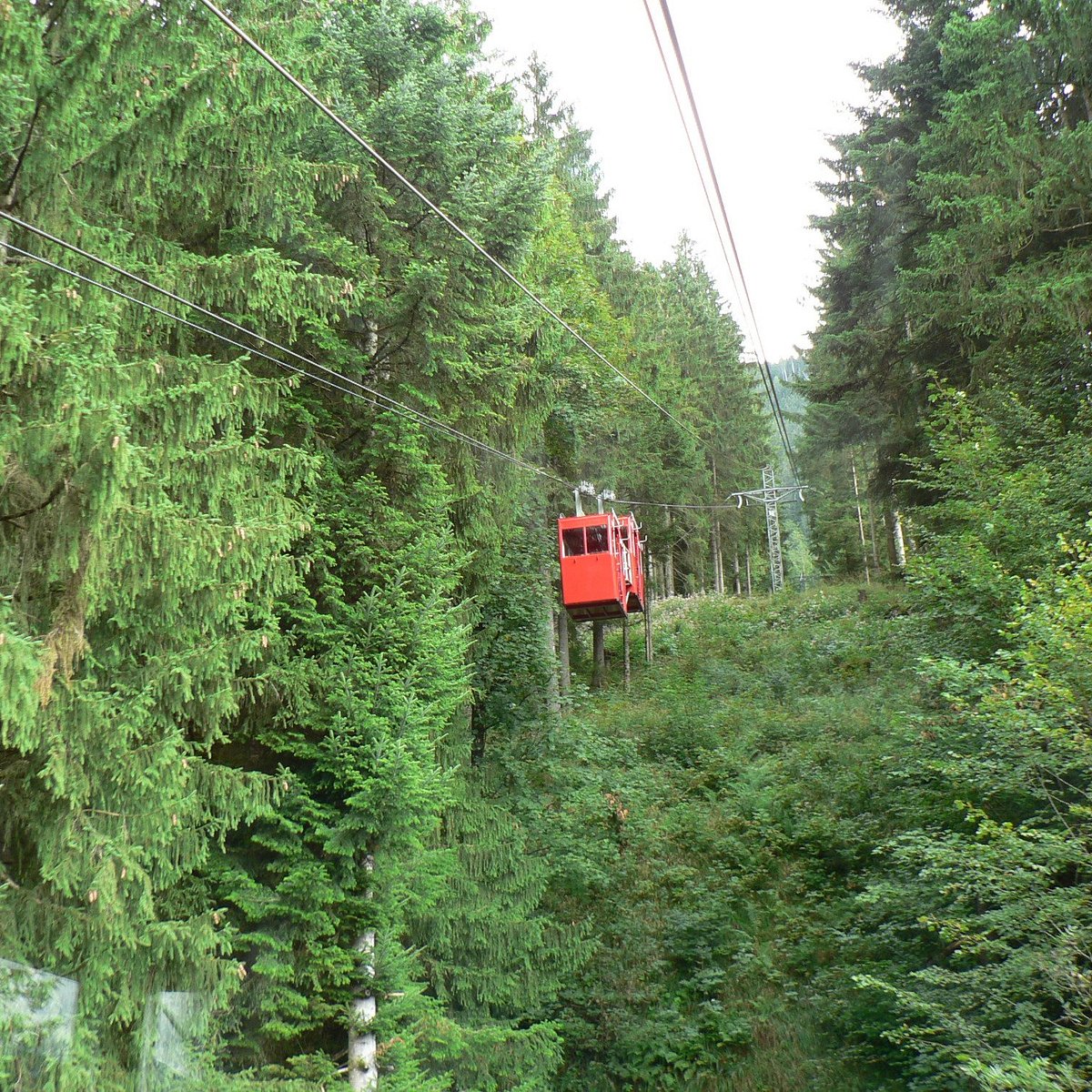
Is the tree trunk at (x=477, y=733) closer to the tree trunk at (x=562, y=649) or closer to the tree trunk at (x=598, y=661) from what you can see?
the tree trunk at (x=562, y=649)

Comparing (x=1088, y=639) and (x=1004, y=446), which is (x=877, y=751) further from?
(x=1088, y=639)

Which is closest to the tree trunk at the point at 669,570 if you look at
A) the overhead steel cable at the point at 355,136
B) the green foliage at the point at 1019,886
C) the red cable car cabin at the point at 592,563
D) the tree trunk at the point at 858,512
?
the tree trunk at the point at 858,512

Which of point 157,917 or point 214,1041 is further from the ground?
point 157,917

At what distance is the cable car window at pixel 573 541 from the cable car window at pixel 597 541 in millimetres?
137

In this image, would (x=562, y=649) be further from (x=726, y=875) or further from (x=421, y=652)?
(x=421, y=652)

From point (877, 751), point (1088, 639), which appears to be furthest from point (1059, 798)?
point (877, 751)

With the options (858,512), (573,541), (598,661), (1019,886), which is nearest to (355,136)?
(1019,886)

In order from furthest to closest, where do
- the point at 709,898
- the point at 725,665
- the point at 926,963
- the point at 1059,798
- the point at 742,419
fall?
the point at 742,419 → the point at 725,665 → the point at 709,898 → the point at 926,963 → the point at 1059,798

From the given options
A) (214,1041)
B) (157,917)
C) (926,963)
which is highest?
(157,917)

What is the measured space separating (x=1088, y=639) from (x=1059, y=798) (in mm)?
2033

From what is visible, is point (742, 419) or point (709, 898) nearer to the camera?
point (709, 898)

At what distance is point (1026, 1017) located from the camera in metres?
6.72

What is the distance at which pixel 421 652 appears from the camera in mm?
7422

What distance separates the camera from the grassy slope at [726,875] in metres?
9.74
